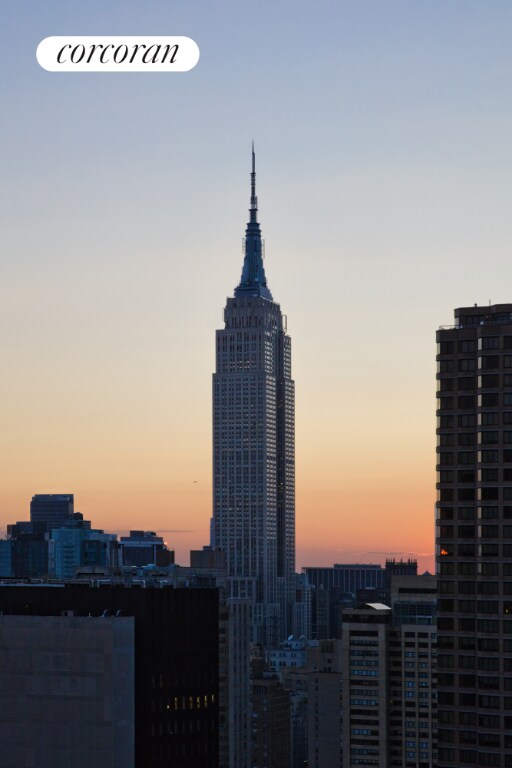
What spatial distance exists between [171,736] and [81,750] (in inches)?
359

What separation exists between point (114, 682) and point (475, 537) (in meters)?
36.0

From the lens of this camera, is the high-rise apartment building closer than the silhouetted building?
Yes

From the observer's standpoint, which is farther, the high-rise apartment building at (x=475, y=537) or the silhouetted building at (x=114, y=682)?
the silhouetted building at (x=114, y=682)

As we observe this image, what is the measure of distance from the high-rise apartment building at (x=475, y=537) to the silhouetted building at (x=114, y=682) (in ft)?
84.9

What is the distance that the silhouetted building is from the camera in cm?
16412

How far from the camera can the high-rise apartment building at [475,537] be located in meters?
157

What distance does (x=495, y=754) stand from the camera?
155m

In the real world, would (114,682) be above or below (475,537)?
below

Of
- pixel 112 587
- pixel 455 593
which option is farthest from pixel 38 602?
pixel 455 593

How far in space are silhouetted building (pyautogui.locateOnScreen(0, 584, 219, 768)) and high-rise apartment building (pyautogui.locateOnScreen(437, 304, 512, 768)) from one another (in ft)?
84.9

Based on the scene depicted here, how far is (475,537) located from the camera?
162 metres

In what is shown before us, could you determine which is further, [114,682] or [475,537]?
[114,682]

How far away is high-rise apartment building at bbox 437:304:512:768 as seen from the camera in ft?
516

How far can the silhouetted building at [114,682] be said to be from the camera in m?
164
